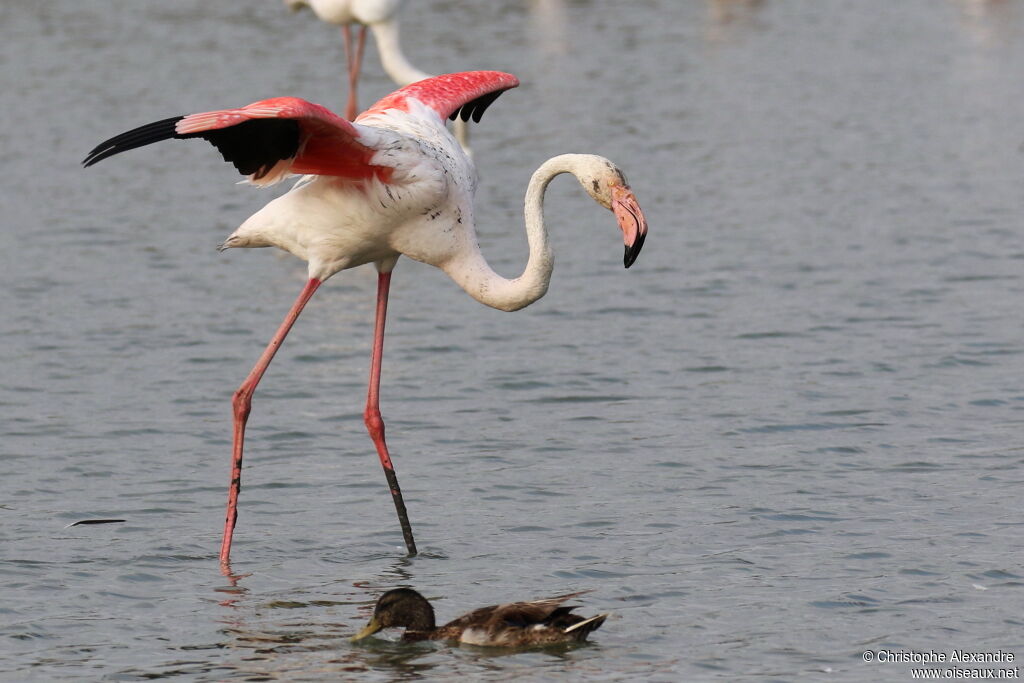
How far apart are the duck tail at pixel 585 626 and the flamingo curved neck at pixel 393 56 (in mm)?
10213

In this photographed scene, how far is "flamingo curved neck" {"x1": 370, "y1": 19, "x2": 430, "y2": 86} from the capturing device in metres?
16.5

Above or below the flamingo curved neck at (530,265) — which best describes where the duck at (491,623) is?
below

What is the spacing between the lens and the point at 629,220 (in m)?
7.43

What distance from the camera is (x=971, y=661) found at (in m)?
6.33

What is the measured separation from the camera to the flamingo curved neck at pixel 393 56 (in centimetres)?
1655

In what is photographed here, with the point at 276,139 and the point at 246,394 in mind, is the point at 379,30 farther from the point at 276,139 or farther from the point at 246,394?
the point at 276,139

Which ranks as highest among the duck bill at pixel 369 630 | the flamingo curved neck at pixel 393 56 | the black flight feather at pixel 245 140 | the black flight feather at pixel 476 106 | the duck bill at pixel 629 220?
the flamingo curved neck at pixel 393 56

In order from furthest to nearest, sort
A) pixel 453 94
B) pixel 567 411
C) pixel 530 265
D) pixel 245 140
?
pixel 567 411
pixel 453 94
pixel 530 265
pixel 245 140

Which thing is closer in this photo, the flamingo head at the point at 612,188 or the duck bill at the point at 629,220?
the duck bill at the point at 629,220

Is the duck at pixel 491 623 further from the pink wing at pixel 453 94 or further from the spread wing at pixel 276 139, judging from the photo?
the pink wing at pixel 453 94

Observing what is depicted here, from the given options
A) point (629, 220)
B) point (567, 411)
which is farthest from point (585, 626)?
point (567, 411)

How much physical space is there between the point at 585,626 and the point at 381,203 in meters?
2.25

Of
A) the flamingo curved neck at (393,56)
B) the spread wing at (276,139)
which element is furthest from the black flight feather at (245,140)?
the flamingo curved neck at (393,56)

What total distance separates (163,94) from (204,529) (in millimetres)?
14039
